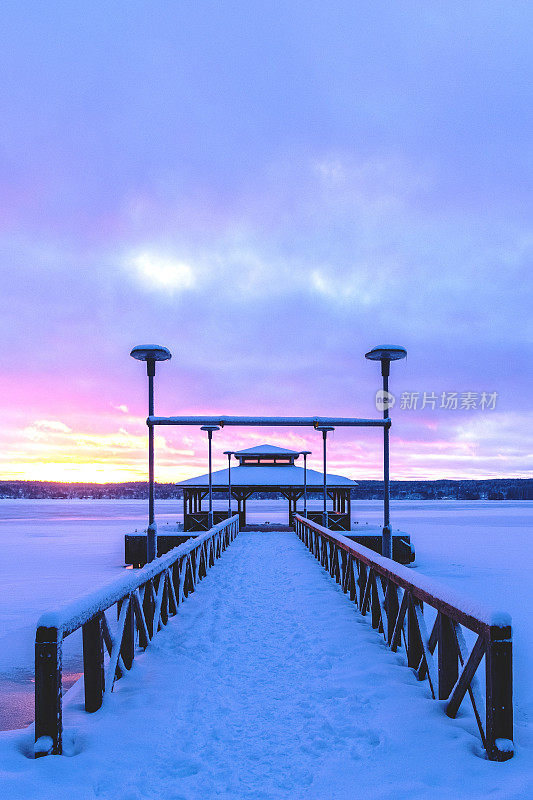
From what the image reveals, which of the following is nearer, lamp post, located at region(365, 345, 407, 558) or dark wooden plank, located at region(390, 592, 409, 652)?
dark wooden plank, located at region(390, 592, 409, 652)

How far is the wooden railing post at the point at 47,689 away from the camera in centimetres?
341

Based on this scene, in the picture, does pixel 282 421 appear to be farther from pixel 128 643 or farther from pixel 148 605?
pixel 128 643

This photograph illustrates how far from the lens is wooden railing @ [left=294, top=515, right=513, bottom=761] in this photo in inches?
133

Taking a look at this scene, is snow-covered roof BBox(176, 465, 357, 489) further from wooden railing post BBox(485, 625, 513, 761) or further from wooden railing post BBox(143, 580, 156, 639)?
wooden railing post BBox(485, 625, 513, 761)

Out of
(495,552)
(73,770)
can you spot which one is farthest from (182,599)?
(495,552)

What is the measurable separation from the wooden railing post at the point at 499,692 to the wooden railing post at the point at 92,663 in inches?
113

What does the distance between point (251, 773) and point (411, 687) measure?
75.6 inches

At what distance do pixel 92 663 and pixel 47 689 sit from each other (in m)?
0.80

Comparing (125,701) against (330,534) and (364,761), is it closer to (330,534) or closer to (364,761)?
(364,761)

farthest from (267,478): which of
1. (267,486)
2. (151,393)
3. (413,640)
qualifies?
(413,640)

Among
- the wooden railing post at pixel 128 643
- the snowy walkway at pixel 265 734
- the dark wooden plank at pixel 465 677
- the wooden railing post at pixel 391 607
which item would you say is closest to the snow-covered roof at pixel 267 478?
the wooden railing post at pixel 391 607

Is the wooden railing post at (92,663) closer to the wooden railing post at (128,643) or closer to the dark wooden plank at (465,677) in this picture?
the wooden railing post at (128,643)

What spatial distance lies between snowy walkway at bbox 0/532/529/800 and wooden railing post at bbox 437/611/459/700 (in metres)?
0.18

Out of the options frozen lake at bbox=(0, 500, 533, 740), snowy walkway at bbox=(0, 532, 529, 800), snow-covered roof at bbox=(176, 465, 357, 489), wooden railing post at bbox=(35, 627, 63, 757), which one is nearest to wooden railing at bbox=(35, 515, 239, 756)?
wooden railing post at bbox=(35, 627, 63, 757)
